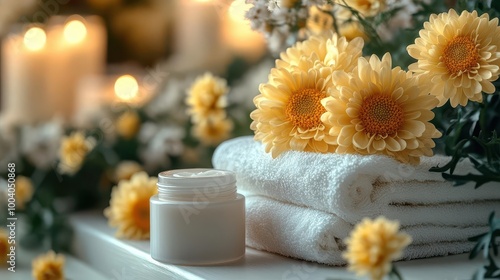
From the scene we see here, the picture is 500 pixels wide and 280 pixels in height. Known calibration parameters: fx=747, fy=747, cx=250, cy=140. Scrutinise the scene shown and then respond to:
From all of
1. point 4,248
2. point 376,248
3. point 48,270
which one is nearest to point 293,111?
point 376,248

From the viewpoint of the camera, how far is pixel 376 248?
1.55 feet

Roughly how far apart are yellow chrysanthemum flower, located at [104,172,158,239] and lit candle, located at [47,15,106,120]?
19.7 inches

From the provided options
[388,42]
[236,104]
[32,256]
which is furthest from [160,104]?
[388,42]

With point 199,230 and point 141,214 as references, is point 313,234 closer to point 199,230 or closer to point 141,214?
point 199,230

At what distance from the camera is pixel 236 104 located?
1.19 m

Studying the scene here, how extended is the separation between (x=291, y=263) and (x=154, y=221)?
13 centimetres

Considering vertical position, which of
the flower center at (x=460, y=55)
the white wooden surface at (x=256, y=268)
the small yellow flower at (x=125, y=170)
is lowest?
the white wooden surface at (x=256, y=268)

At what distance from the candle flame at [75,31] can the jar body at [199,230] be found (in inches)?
26.3

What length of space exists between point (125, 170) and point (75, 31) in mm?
323

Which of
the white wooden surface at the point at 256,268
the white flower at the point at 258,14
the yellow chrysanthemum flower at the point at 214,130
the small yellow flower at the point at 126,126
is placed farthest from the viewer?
the small yellow flower at the point at 126,126

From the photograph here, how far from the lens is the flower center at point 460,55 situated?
633mm

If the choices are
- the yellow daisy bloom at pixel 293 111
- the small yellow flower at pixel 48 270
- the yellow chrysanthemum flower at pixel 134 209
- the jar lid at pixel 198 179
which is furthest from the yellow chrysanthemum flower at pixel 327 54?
the small yellow flower at pixel 48 270

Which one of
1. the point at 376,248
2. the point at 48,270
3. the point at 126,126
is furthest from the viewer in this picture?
the point at 126,126

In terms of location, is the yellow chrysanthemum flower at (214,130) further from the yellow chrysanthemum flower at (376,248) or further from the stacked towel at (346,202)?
the yellow chrysanthemum flower at (376,248)
